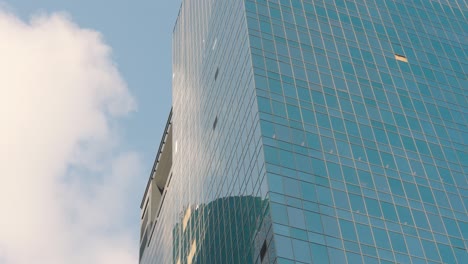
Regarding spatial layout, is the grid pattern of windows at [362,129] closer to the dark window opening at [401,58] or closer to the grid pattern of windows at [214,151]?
the dark window opening at [401,58]

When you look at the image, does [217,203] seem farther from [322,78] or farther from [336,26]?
[336,26]

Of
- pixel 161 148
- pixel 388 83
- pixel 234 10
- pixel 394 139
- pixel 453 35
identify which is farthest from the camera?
pixel 161 148

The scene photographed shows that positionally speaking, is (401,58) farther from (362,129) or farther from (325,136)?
(325,136)

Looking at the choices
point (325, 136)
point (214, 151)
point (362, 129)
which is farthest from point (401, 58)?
point (214, 151)

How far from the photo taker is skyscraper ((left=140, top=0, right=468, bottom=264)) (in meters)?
63.0

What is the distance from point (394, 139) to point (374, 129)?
2163 mm

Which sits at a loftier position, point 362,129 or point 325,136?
point 325,136

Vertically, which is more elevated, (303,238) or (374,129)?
(374,129)

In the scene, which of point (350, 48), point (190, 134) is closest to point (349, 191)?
point (350, 48)

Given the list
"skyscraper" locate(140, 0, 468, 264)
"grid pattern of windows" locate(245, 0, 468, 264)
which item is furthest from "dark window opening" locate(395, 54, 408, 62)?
"skyscraper" locate(140, 0, 468, 264)

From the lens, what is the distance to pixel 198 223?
8812 cm

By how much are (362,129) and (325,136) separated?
5.30 meters

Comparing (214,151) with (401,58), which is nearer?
(214,151)

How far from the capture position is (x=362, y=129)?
7456 cm
